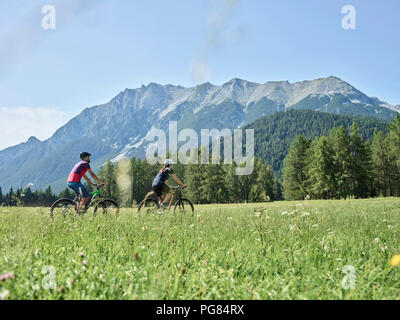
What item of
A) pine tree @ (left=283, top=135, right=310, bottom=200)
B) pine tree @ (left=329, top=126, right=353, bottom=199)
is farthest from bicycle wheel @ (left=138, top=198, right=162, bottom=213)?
pine tree @ (left=283, top=135, right=310, bottom=200)

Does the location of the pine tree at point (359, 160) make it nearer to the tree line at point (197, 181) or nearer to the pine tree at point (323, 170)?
the pine tree at point (323, 170)

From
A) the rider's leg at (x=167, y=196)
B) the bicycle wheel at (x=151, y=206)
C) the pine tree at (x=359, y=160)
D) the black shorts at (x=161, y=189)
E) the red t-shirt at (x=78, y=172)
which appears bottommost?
the bicycle wheel at (x=151, y=206)

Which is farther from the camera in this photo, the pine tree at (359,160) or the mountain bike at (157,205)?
the pine tree at (359,160)

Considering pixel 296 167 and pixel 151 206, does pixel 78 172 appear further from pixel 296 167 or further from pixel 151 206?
pixel 296 167

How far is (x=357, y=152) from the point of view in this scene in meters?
69.1

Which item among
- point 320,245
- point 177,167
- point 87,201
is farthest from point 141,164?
point 320,245

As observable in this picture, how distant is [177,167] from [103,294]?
89.7 meters

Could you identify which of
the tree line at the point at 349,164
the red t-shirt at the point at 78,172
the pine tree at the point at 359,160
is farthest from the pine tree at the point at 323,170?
the red t-shirt at the point at 78,172

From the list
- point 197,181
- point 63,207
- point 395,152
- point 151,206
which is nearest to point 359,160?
point 395,152

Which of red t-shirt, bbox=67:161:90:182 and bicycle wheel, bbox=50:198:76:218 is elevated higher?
red t-shirt, bbox=67:161:90:182

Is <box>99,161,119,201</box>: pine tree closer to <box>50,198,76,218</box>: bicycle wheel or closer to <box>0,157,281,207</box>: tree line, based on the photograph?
<box>0,157,281,207</box>: tree line

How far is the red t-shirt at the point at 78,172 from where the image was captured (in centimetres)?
964

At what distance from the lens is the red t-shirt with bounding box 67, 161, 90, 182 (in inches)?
379
